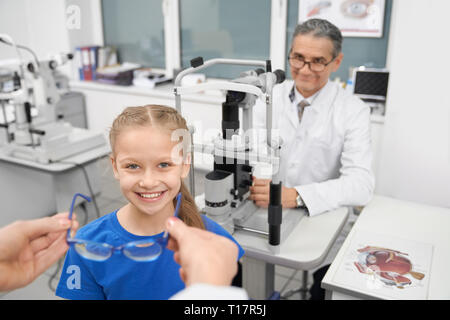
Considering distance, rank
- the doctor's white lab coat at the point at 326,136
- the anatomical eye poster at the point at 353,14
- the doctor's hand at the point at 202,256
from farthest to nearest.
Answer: the anatomical eye poster at the point at 353,14 → the doctor's white lab coat at the point at 326,136 → the doctor's hand at the point at 202,256

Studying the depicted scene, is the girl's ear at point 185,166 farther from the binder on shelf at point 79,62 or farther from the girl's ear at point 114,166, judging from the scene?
the binder on shelf at point 79,62

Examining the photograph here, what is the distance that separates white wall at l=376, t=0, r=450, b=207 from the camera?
2109 millimetres

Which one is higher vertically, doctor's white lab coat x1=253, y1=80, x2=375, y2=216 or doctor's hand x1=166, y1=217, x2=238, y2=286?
doctor's hand x1=166, y1=217, x2=238, y2=286

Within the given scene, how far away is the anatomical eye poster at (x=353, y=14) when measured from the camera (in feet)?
9.32

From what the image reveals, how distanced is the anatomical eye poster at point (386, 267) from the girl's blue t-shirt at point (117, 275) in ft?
1.68

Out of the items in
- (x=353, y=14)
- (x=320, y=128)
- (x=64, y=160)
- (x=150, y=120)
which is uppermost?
(x=353, y=14)

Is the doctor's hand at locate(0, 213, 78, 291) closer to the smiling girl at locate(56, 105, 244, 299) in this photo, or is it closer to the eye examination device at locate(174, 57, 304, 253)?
the smiling girl at locate(56, 105, 244, 299)

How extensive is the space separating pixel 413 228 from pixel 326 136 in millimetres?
546

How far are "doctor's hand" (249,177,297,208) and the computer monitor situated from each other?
1.51m

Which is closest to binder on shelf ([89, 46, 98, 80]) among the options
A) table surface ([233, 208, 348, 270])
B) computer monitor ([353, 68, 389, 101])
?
computer monitor ([353, 68, 389, 101])

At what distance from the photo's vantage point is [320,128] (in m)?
1.85

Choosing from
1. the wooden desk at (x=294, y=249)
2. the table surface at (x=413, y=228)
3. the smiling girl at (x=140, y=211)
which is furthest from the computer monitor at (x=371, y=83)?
the smiling girl at (x=140, y=211)

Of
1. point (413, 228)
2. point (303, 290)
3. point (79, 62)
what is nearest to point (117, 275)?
point (413, 228)

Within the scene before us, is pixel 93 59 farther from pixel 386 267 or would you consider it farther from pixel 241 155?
pixel 386 267
